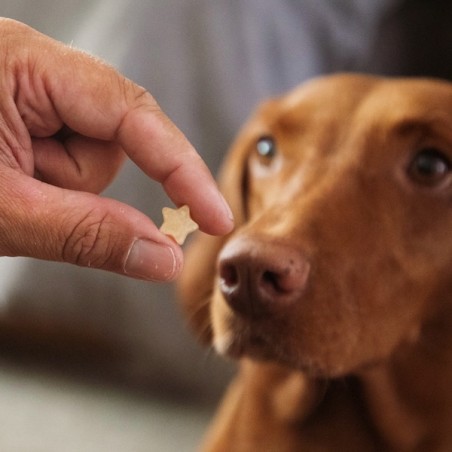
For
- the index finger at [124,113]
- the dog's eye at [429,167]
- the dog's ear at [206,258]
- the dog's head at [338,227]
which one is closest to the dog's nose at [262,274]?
the dog's head at [338,227]

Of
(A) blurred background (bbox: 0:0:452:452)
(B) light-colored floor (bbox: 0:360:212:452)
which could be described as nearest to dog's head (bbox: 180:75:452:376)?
(A) blurred background (bbox: 0:0:452:452)

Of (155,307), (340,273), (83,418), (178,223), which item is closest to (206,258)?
(155,307)

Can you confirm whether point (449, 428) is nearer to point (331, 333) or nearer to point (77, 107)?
point (331, 333)

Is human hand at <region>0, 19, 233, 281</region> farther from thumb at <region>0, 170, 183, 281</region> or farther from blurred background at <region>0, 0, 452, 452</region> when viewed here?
blurred background at <region>0, 0, 452, 452</region>

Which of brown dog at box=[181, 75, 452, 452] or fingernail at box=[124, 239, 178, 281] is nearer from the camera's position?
fingernail at box=[124, 239, 178, 281]

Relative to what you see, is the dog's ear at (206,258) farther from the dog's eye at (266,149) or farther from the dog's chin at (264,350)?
the dog's chin at (264,350)

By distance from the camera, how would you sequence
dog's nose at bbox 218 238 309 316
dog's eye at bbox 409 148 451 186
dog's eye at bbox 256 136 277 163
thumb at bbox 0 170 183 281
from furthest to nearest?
dog's eye at bbox 256 136 277 163
dog's eye at bbox 409 148 451 186
dog's nose at bbox 218 238 309 316
thumb at bbox 0 170 183 281
